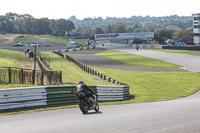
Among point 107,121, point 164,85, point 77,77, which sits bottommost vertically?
point 164,85

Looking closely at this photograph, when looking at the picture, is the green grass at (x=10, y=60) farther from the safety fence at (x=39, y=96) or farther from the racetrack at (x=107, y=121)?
the racetrack at (x=107, y=121)

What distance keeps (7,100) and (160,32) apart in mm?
179754

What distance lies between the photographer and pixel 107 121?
551 inches

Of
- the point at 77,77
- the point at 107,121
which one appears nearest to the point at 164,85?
the point at 77,77

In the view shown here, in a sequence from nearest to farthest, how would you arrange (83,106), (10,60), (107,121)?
(107,121), (83,106), (10,60)

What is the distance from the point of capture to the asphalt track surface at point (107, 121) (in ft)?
40.6

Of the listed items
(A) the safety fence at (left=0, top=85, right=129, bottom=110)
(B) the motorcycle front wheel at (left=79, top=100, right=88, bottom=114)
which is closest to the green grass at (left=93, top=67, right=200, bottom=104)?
(A) the safety fence at (left=0, top=85, right=129, bottom=110)

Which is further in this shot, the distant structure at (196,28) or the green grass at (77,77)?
the distant structure at (196,28)

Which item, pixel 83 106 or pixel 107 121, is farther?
pixel 83 106

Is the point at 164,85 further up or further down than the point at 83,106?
further down

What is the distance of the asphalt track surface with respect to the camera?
12.4 meters

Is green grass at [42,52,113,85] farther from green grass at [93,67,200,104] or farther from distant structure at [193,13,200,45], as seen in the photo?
distant structure at [193,13,200,45]

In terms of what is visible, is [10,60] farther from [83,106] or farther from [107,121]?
[107,121]

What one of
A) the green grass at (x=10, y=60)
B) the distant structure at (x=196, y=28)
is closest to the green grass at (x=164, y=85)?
the green grass at (x=10, y=60)
